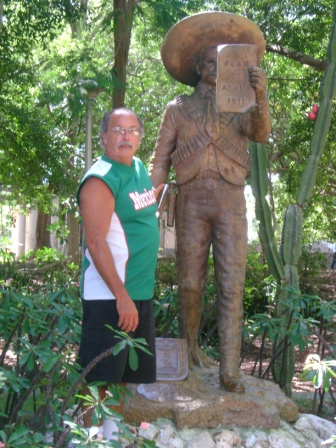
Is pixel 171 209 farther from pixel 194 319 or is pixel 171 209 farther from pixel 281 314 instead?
pixel 281 314

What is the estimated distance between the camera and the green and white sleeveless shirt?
3291 mm

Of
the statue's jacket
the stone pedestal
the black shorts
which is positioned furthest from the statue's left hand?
the stone pedestal

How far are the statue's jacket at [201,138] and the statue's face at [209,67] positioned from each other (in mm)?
53

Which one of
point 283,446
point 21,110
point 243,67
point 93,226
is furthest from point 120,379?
point 21,110

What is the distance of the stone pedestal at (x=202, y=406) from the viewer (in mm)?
3957

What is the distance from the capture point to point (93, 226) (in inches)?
125

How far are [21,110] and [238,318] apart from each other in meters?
7.53

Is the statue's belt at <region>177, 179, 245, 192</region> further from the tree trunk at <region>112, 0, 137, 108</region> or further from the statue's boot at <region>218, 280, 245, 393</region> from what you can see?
the tree trunk at <region>112, 0, 137, 108</region>

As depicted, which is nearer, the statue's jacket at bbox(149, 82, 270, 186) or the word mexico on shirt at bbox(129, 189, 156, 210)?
the word mexico on shirt at bbox(129, 189, 156, 210)

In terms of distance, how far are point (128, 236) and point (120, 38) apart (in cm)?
699

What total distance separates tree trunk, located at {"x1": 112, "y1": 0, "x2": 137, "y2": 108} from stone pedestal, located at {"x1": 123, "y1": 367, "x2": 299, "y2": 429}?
611 centimetres

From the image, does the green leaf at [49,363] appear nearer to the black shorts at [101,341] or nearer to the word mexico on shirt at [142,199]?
the black shorts at [101,341]

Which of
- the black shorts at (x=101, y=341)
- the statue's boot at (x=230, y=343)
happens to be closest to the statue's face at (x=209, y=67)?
the statue's boot at (x=230, y=343)

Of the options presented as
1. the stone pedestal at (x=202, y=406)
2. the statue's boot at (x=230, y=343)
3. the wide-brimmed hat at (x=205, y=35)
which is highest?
the wide-brimmed hat at (x=205, y=35)
